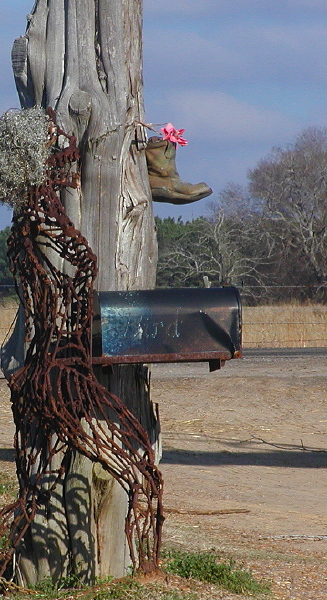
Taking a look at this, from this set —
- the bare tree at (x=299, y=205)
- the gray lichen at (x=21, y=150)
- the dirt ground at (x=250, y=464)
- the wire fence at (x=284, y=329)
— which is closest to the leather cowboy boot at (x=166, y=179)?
the gray lichen at (x=21, y=150)

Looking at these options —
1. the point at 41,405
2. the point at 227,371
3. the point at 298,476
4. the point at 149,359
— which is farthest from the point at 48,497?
the point at 227,371

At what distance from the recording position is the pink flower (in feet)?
14.8

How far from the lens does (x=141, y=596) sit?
3.87m

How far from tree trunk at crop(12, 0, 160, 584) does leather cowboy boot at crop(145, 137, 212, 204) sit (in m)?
0.17

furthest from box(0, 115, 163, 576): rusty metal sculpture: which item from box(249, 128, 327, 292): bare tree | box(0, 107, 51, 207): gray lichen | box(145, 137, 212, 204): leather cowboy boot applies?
box(249, 128, 327, 292): bare tree

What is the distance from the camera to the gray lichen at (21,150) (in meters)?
3.85

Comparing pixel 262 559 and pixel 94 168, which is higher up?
Result: pixel 94 168

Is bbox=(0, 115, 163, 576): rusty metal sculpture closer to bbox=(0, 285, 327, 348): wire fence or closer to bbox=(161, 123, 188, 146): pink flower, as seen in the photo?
bbox=(161, 123, 188, 146): pink flower

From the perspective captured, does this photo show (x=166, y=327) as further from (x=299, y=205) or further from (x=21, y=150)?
(x=299, y=205)

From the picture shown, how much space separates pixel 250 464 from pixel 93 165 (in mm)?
5851

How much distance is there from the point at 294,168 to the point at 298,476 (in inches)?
1507

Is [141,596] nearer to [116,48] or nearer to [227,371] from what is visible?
[116,48]

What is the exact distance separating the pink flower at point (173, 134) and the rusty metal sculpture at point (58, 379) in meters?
0.59

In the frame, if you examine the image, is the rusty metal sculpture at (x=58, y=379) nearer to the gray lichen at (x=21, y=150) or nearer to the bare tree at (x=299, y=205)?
the gray lichen at (x=21, y=150)
